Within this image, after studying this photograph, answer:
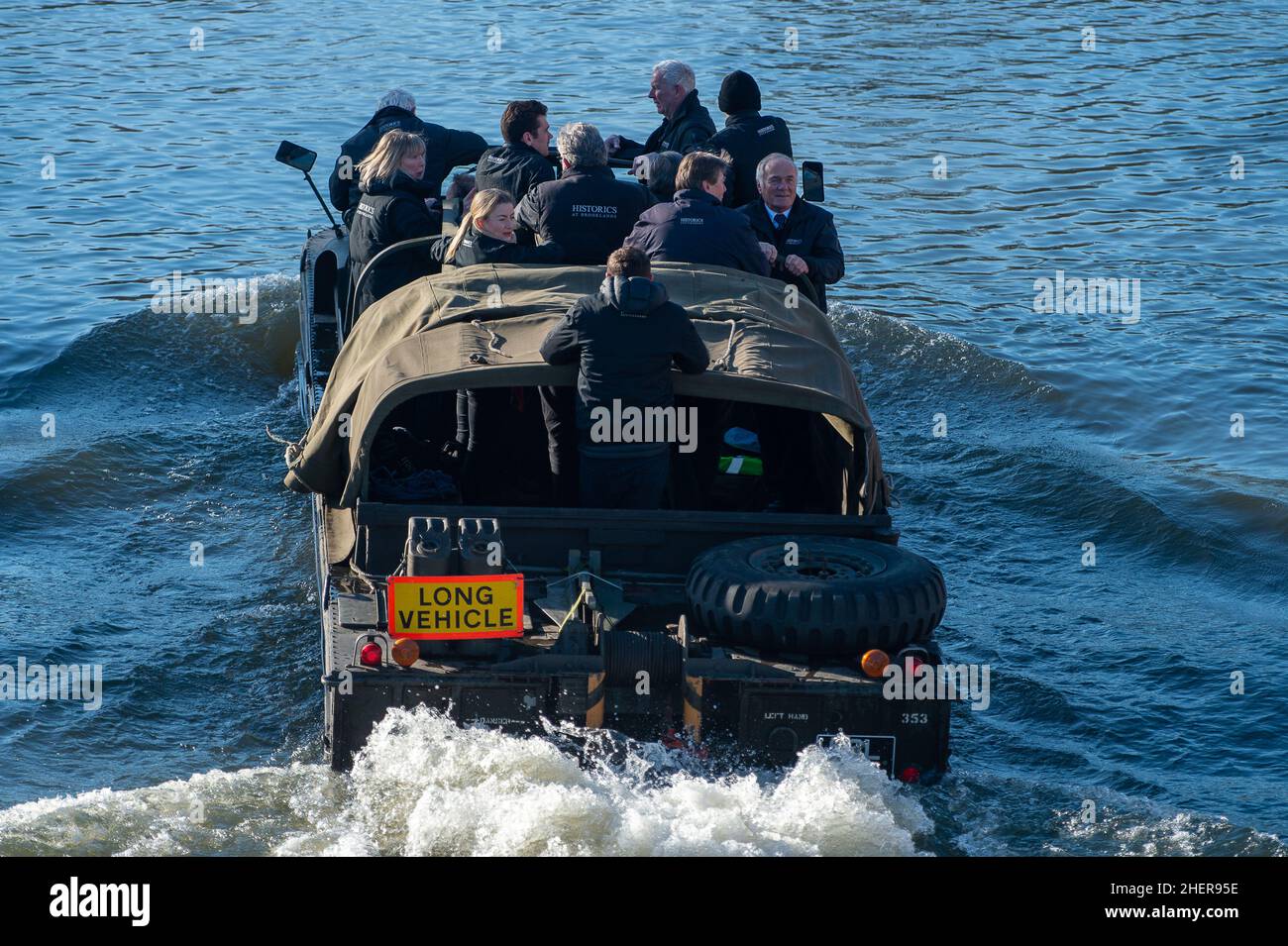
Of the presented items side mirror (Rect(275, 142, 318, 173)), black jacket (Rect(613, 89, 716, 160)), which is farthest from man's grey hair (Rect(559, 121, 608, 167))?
side mirror (Rect(275, 142, 318, 173))

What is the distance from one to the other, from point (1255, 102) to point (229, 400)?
14661mm

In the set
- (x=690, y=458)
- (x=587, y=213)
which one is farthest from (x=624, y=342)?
(x=587, y=213)

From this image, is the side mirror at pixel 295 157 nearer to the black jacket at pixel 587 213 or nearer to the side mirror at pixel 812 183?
the black jacket at pixel 587 213

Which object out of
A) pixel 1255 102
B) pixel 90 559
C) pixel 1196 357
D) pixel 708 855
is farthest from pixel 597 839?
pixel 1255 102

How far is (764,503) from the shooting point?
8.95m

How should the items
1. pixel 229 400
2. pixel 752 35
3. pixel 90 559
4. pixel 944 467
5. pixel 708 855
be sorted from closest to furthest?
pixel 708 855 → pixel 90 559 → pixel 944 467 → pixel 229 400 → pixel 752 35

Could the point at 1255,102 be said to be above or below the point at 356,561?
above

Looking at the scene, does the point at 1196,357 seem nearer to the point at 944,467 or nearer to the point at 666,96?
the point at 944,467

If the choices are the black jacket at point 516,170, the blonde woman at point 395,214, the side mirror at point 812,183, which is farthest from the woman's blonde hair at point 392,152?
the side mirror at point 812,183

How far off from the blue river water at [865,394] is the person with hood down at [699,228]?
250cm

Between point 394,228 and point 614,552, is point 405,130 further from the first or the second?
point 614,552

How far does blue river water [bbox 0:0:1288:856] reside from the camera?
289 inches

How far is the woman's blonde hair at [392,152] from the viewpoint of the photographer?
10.2m

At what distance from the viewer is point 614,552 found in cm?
784
